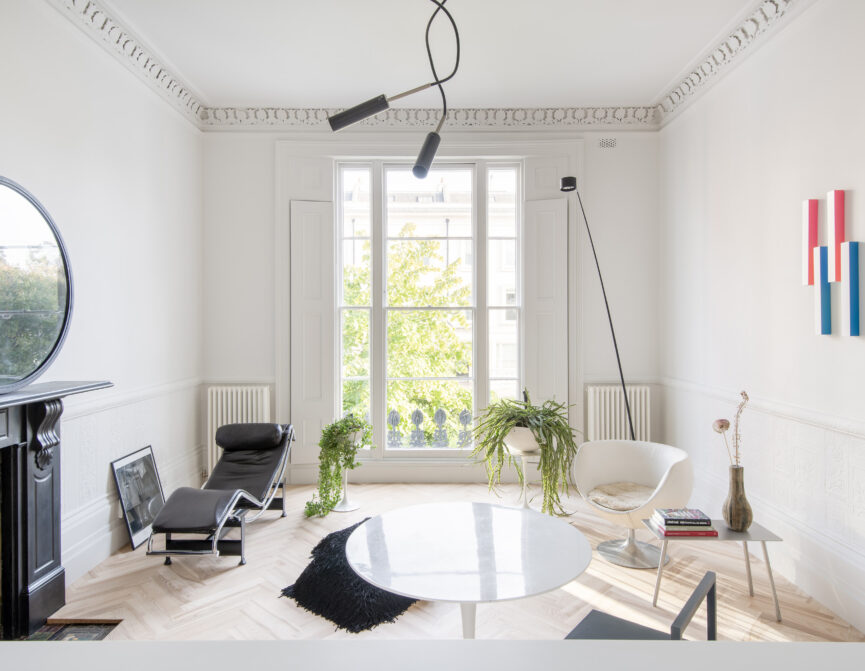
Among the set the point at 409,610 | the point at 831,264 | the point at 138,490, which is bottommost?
the point at 409,610

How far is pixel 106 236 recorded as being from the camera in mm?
3291

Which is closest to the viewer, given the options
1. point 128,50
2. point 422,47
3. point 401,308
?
point 128,50

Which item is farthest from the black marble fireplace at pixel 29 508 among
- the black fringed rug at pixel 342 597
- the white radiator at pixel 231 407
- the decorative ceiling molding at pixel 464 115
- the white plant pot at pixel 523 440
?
the decorative ceiling molding at pixel 464 115

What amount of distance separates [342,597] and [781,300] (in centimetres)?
300

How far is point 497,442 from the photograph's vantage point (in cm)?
336

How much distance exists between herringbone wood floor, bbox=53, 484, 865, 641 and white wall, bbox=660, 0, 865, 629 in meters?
0.30

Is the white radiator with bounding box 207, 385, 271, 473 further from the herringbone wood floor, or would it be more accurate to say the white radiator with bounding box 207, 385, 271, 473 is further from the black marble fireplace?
the black marble fireplace

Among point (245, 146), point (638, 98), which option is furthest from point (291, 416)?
point (638, 98)

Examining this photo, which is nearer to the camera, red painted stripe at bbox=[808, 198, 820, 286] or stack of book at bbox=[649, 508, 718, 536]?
stack of book at bbox=[649, 508, 718, 536]

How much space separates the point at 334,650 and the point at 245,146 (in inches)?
196

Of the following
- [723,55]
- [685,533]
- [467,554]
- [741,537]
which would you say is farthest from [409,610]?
[723,55]

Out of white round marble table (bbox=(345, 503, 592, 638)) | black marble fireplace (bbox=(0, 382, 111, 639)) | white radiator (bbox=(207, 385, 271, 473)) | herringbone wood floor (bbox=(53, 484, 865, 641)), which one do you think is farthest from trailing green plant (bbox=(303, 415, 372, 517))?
black marble fireplace (bbox=(0, 382, 111, 639))

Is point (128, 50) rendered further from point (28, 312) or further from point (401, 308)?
point (401, 308)

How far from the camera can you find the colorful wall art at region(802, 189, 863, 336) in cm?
249
